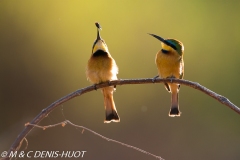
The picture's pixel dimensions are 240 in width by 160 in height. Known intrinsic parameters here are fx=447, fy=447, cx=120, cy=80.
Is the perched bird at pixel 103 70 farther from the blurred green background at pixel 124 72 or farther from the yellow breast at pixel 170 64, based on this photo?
the blurred green background at pixel 124 72

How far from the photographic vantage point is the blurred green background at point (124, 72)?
438 cm

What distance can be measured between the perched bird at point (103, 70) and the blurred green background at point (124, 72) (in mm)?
1883

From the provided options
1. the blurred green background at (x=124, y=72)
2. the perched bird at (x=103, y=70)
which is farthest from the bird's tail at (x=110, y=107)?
the blurred green background at (x=124, y=72)

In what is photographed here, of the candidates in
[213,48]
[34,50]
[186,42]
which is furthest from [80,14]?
[213,48]

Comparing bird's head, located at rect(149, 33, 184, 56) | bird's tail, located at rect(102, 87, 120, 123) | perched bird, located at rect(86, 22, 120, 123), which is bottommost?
bird's tail, located at rect(102, 87, 120, 123)

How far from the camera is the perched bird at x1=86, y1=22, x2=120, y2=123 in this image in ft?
6.91

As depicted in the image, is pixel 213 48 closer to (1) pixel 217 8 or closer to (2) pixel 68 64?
(1) pixel 217 8

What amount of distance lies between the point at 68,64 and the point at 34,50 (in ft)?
1.36

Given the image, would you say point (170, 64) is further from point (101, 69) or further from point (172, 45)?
point (101, 69)

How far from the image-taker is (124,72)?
488 cm

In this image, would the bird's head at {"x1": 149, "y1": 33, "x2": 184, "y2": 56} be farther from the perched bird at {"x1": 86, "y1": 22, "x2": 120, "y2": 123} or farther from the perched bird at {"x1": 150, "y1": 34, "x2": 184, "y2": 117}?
the perched bird at {"x1": 86, "y1": 22, "x2": 120, "y2": 123}

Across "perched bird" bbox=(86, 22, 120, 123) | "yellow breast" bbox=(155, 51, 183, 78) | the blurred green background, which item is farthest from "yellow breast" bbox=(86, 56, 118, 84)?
the blurred green background

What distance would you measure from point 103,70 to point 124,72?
276 centimetres

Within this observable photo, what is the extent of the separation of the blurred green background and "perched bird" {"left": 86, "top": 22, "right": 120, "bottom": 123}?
1883 millimetres
